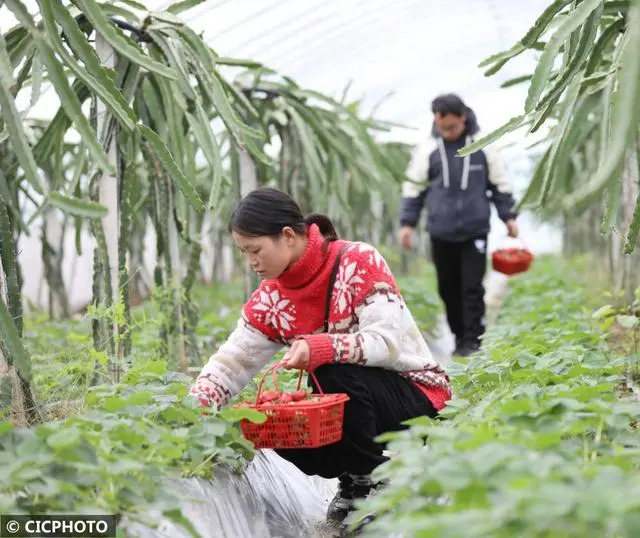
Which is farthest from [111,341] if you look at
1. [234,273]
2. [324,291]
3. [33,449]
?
[234,273]

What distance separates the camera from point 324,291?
9.30ft

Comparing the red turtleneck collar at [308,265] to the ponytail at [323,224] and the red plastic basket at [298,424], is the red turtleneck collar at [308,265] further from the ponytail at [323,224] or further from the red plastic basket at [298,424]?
the red plastic basket at [298,424]

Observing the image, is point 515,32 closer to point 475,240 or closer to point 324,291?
point 475,240

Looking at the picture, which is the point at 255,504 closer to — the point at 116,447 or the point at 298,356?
the point at 298,356

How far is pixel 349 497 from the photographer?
9.10 feet

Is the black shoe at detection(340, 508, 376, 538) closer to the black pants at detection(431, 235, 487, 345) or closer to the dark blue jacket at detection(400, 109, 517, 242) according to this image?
the black pants at detection(431, 235, 487, 345)

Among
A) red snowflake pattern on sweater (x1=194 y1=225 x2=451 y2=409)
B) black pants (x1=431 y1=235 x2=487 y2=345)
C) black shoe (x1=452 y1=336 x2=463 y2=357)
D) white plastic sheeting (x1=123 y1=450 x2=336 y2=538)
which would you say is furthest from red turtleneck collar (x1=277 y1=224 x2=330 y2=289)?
black shoe (x1=452 y1=336 x2=463 y2=357)

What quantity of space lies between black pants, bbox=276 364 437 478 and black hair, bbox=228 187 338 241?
40 centimetres

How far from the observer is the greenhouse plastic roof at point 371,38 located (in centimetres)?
703

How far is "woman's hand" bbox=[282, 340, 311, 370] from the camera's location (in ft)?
8.43

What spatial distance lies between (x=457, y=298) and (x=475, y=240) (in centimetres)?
35

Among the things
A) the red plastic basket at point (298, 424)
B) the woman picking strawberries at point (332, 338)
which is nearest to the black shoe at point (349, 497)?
the woman picking strawberries at point (332, 338)

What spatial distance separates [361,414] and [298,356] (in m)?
0.25

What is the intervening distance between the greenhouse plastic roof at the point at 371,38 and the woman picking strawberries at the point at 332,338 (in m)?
3.10
